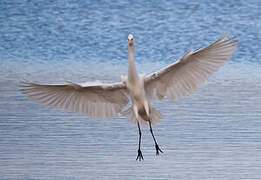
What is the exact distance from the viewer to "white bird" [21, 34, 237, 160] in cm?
339

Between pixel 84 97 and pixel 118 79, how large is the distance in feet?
4.89

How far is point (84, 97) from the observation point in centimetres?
365

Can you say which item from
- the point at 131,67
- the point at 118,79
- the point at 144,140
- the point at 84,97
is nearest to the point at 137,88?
the point at 131,67

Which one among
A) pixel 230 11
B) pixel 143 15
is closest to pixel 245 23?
pixel 230 11

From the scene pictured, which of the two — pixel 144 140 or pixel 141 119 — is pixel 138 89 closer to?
pixel 141 119

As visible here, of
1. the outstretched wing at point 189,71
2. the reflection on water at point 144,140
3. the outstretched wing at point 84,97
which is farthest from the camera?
the reflection on water at point 144,140

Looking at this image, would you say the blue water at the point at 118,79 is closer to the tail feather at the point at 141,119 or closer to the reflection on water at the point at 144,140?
the reflection on water at the point at 144,140

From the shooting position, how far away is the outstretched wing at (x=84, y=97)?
350 cm

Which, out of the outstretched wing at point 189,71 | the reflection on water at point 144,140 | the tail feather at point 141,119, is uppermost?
the outstretched wing at point 189,71

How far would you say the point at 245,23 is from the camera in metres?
6.50

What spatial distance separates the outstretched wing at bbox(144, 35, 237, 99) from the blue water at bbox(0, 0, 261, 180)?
40cm

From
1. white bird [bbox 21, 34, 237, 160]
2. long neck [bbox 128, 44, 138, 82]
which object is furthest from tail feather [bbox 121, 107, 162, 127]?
long neck [bbox 128, 44, 138, 82]

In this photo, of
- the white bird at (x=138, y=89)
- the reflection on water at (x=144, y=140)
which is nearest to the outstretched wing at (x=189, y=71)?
the white bird at (x=138, y=89)

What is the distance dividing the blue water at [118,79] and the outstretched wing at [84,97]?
11.0 inches
